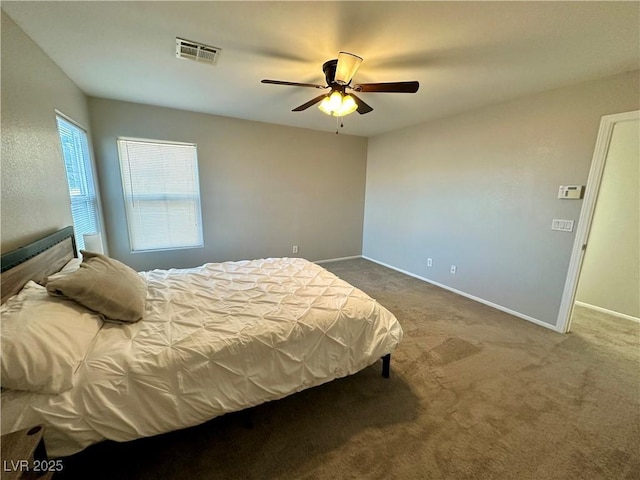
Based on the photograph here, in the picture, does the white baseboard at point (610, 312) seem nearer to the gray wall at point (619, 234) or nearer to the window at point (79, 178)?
the gray wall at point (619, 234)

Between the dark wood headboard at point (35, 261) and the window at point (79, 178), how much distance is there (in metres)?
0.55

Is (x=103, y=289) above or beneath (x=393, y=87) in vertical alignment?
beneath

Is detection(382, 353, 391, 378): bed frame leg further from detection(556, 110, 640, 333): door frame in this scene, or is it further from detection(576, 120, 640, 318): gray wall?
detection(576, 120, 640, 318): gray wall

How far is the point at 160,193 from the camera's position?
3.52 metres

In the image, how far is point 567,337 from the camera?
8.52ft

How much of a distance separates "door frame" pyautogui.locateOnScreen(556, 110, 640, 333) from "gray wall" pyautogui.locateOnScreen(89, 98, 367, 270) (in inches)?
127

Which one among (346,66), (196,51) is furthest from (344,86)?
(196,51)

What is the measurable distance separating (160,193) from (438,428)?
3955 millimetres

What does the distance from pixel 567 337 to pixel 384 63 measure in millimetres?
3187

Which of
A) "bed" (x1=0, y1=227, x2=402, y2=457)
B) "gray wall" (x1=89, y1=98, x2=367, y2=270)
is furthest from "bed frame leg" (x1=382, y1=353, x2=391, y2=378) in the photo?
"gray wall" (x1=89, y1=98, x2=367, y2=270)

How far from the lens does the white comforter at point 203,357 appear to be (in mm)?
1098

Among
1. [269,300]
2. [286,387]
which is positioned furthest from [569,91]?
[286,387]

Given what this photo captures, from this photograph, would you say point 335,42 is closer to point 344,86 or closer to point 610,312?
point 344,86

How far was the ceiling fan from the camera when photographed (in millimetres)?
1755
